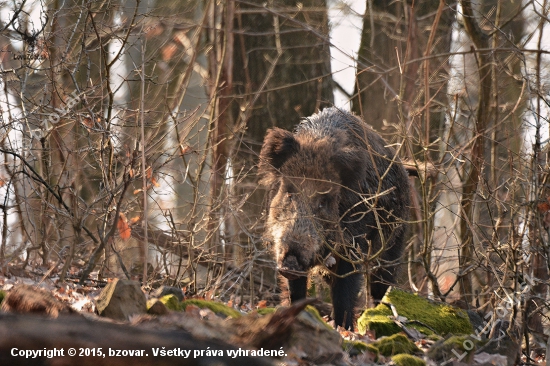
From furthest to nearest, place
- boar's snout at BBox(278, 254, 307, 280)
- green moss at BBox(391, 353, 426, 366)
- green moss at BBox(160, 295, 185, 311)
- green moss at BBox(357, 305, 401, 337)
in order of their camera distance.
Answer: boar's snout at BBox(278, 254, 307, 280), green moss at BBox(357, 305, 401, 337), green moss at BBox(160, 295, 185, 311), green moss at BBox(391, 353, 426, 366)

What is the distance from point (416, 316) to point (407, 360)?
1745 millimetres

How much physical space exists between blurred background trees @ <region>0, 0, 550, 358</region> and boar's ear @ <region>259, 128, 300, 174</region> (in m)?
0.33

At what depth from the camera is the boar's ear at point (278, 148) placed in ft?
24.5

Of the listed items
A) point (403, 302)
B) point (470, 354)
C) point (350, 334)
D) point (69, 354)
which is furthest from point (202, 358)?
point (403, 302)

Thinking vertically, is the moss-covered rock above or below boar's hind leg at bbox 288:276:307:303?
below

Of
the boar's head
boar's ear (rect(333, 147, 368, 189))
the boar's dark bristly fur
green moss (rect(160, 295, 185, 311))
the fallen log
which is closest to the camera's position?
the fallen log

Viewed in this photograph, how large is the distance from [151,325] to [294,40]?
27.3ft

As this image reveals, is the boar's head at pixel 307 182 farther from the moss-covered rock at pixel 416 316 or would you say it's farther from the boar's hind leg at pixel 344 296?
the moss-covered rock at pixel 416 316

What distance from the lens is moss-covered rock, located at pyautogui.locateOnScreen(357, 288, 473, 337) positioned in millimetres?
5676

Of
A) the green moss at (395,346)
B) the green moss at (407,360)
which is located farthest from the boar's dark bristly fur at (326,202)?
the green moss at (407,360)

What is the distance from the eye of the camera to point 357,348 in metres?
4.50

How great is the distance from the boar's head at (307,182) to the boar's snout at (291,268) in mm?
230

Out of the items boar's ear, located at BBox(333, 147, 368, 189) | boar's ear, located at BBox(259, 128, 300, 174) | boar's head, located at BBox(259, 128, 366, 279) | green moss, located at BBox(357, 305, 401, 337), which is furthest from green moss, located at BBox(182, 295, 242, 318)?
boar's ear, located at BBox(333, 147, 368, 189)

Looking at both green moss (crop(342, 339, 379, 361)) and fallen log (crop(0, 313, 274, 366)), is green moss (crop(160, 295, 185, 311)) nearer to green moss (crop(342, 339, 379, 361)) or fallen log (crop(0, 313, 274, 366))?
green moss (crop(342, 339, 379, 361))
